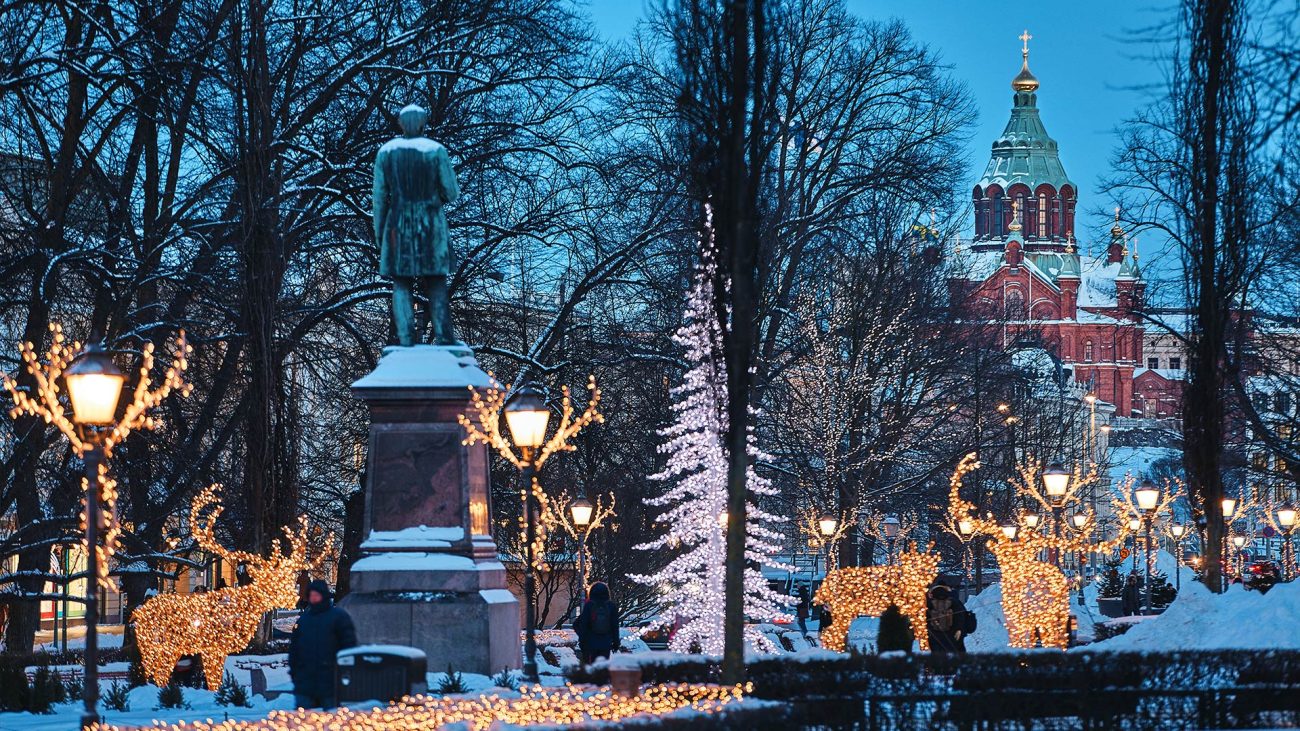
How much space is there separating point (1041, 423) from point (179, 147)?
38370mm

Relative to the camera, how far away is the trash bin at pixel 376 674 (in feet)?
49.0

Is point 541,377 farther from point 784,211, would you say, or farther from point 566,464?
point 784,211

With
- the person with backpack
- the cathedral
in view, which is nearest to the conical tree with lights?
the person with backpack

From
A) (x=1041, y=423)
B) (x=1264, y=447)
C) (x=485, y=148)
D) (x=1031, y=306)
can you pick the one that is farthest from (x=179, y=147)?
(x=1031, y=306)

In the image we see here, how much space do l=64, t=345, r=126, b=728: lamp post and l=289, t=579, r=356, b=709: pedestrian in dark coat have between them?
80.7 inches

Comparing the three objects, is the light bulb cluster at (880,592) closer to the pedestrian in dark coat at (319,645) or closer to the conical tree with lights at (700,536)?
the conical tree with lights at (700,536)

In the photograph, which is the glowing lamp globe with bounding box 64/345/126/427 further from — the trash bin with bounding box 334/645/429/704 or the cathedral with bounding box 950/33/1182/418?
the cathedral with bounding box 950/33/1182/418

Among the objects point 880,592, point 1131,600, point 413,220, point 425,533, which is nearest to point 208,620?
point 425,533

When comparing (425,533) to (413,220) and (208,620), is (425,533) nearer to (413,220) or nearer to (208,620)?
(208,620)

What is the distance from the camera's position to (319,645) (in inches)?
593

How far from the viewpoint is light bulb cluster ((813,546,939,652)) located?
83.9 ft

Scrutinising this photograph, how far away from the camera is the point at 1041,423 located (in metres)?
61.2

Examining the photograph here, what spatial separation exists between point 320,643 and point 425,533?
160 inches

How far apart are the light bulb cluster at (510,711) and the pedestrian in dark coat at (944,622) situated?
9.27m
